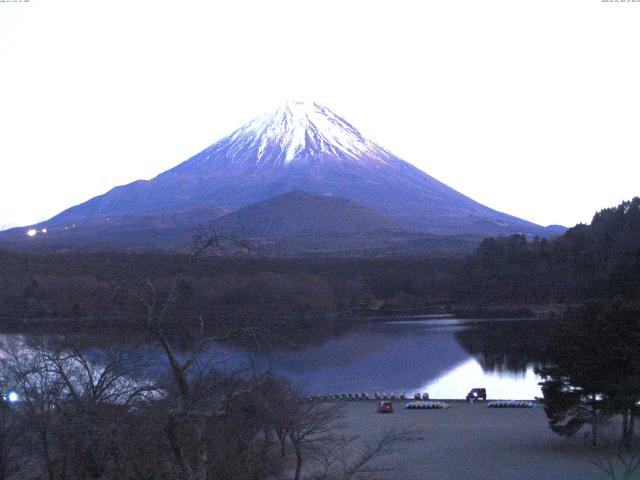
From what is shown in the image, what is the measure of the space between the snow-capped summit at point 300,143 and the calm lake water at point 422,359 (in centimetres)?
4836

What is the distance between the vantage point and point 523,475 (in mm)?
9148

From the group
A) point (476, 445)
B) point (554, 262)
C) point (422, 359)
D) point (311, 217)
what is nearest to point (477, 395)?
point (476, 445)

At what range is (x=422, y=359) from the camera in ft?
69.7

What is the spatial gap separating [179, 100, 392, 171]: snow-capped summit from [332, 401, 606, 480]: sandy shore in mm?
62062

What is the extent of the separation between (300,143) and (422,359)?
56469 millimetres

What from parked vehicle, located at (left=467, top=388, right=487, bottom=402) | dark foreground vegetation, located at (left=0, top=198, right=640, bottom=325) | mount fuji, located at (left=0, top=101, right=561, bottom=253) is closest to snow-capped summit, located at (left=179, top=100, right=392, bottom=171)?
mount fuji, located at (left=0, top=101, right=561, bottom=253)

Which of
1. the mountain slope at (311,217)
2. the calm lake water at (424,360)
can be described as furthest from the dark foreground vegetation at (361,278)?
the mountain slope at (311,217)

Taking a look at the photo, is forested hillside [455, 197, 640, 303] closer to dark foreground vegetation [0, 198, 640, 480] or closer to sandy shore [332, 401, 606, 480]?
dark foreground vegetation [0, 198, 640, 480]

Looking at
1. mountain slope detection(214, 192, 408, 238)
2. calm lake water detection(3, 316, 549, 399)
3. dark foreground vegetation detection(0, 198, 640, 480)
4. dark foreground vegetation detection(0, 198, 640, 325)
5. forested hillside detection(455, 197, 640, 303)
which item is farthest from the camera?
mountain slope detection(214, 192, 408, 238)

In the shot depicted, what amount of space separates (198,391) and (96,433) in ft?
1.93

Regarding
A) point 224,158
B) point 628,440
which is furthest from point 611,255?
point 224,158

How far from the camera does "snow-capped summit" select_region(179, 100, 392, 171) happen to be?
75938 mm

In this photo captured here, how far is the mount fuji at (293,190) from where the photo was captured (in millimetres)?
59531

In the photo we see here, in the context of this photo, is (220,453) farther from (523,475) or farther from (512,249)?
(512,249)
